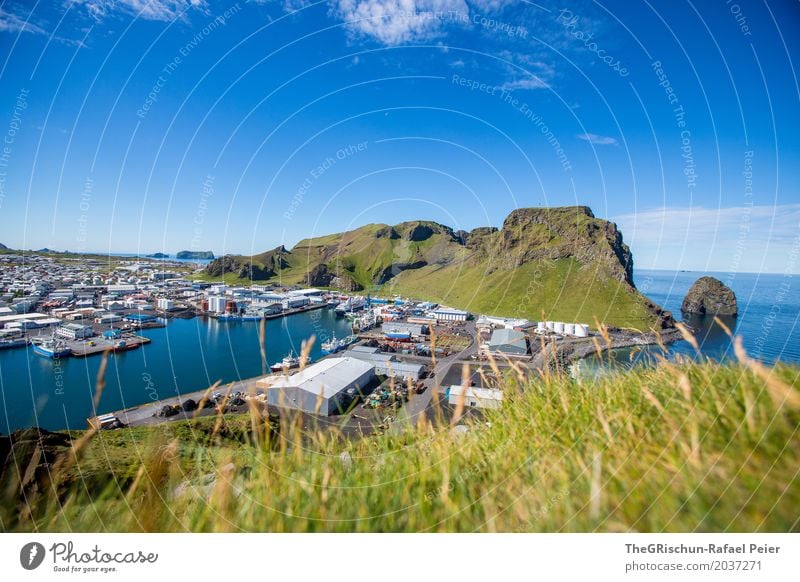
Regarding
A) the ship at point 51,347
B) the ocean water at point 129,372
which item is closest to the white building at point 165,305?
the ocean water at point 129,372

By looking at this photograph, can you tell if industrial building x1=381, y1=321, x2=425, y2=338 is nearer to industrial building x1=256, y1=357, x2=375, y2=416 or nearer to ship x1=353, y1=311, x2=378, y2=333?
ship x1=353, y1=311, x2=378, y2=333

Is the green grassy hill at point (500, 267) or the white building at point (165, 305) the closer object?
the green grassy hill at point (500, 267)

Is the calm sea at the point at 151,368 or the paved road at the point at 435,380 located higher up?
the paved road at the point at 435,380

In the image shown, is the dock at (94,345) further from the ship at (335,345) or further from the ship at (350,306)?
the ship at (350,306)

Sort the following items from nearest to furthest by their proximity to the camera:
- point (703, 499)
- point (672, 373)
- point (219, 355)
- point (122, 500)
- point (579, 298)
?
point (703, 499), point (122, 500), point (672, 373), point (219, 355), point (579, 298)
